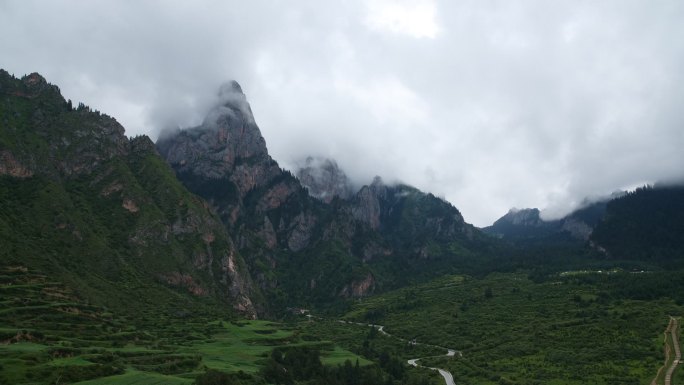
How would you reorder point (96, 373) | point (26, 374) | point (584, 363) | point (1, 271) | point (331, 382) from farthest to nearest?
point (1, 271) < point (584, 363) < point (331, 382) < point (96, 373) < point (26, 374)

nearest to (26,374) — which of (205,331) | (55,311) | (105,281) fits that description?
(55,311)

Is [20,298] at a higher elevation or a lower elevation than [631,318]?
higher

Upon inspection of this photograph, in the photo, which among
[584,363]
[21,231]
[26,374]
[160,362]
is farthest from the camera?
[21,231]

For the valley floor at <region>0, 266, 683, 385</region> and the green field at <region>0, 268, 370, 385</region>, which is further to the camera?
the valley floor at <region>0, 266, 683, 385</region>

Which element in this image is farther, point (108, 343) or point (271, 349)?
point (271, 349)

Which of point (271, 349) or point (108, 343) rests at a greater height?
point (108, 343)

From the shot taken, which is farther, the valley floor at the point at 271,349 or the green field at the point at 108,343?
the valley floor at the point at 271,349

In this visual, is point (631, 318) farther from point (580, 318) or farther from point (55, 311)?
point (55, 311)

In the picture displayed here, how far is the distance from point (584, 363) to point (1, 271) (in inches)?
6660

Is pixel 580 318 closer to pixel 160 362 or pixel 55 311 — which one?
pixel 160 362

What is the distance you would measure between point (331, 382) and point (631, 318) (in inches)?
4417

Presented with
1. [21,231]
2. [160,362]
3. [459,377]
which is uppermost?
[21,231]

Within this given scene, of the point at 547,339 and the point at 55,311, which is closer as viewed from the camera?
the point at 55,311

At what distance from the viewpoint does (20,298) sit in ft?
466
